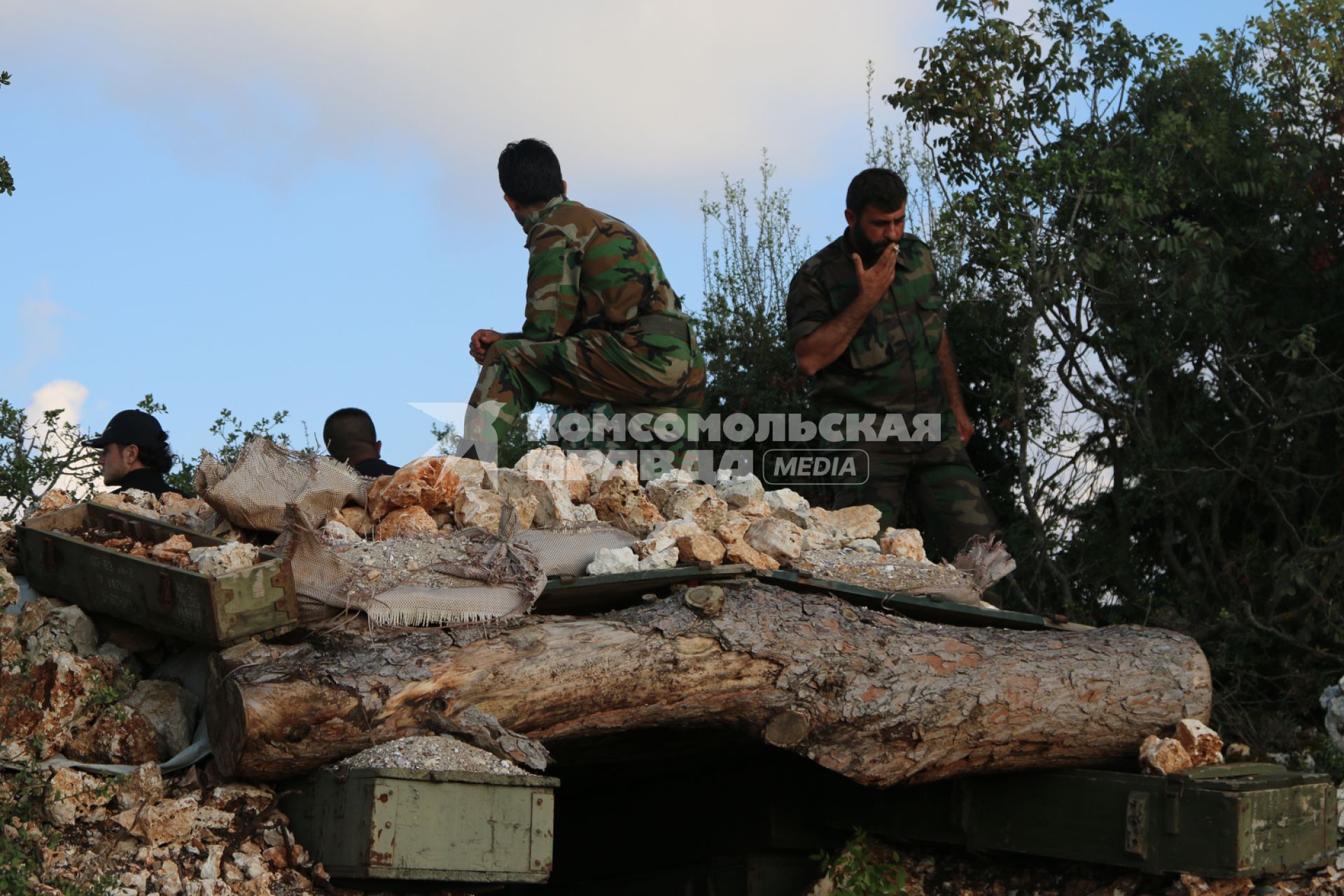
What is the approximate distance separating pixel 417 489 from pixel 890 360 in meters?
2.82

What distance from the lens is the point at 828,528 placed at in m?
6.28

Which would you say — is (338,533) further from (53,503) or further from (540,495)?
(53,503)

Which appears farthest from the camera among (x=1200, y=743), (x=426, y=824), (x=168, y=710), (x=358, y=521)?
(x=1200, y=743)

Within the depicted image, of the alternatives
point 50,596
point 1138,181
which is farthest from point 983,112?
point 50,596

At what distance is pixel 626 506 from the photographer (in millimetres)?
5805

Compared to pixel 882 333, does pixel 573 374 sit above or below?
below

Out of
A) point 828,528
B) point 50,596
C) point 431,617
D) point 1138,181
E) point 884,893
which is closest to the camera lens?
point 431,617

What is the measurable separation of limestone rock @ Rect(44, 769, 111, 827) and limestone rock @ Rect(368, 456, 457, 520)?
1.37 m

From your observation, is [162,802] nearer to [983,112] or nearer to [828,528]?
[828,528]

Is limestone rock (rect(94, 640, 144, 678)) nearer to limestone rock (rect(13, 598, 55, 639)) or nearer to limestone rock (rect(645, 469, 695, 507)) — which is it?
limestone rock (rect(13, 598, 55, 639))

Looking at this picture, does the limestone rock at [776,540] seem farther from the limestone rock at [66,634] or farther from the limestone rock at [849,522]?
the limestone rock at [66,634]

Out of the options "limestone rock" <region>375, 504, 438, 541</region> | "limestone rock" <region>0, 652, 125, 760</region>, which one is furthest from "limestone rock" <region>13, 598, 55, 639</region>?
"limestone rock" <region>375, 504, 438, 541</region>

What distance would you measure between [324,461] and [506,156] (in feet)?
5.32

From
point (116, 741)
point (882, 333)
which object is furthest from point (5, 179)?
point (882, 333)
